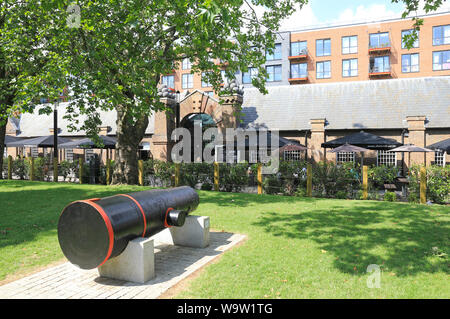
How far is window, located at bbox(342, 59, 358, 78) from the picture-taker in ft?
138

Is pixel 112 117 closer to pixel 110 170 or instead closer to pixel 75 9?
pixel 110 170

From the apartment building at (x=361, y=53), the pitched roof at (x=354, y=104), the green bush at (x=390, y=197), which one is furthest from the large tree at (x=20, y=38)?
the apartment building at (x=361, y=53)

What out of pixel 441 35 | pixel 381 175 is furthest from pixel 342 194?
pixel 441 35

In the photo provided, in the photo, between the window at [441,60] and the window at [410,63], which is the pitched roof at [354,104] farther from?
the window at [410,63]

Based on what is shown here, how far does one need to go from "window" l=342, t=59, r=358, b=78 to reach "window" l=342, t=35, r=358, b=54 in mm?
1285

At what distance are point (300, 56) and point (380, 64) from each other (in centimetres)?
1034

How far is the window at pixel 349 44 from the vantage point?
41.5m

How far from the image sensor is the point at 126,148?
54.1ft

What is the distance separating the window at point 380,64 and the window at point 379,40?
57.9 inches

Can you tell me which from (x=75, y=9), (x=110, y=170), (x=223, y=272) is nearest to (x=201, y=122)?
(x=110, y=170)

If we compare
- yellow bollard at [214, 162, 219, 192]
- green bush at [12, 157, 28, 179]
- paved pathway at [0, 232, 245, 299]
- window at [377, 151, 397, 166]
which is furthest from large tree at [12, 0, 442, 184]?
window at [377, 151, 397, 166]

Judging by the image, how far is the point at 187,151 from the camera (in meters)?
26.1
